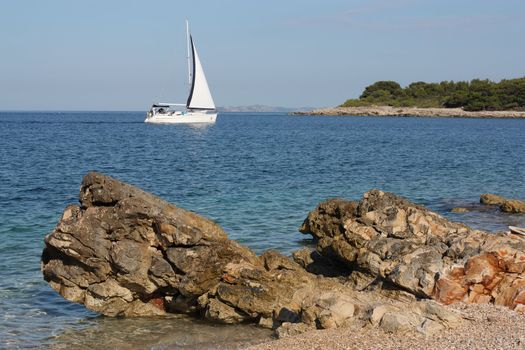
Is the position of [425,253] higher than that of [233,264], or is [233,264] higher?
[425,253]

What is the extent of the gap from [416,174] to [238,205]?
713 inches

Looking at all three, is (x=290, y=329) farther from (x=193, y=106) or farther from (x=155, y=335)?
(x=193, y=106)

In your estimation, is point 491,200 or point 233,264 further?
point 491,200

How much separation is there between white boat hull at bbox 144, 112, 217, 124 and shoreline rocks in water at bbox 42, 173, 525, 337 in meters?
111

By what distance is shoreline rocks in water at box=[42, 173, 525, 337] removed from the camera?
13570mm

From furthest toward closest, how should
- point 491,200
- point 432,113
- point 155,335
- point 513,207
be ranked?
point 432,113 → point 491,200 → point 513,207 → point 155,335

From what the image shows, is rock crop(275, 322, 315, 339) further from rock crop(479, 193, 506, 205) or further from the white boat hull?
the white boat hull

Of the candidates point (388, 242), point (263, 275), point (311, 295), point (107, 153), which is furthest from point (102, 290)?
point (107, 153)

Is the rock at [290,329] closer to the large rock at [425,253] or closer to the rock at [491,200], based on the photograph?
the large rock at [425,253]

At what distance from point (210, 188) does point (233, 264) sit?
69.7 ft

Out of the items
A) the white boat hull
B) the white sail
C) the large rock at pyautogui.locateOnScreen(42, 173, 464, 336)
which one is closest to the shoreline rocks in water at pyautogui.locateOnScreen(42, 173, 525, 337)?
the large rock at pyautogui.locateOnScreen(42, 173, 464, 336)

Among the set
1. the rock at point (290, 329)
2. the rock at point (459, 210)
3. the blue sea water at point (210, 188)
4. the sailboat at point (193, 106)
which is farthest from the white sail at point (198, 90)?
the rock at point (290, 329)

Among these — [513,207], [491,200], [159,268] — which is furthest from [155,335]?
[491,200]

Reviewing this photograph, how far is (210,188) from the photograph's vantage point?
120 feet
